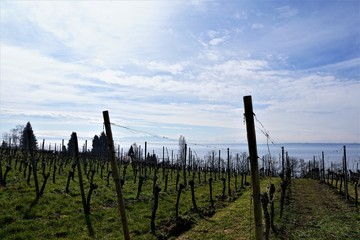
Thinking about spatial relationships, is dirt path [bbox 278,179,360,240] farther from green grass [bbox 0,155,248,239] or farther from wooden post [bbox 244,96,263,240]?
wooden post [bbox 244,96,263,240]

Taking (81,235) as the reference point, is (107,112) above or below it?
above

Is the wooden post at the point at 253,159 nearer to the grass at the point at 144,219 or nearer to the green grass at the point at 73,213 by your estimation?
the grass at the point at 144,219

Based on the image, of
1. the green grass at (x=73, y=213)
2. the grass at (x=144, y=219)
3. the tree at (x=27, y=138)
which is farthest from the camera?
the tree at (x=27, y=138)

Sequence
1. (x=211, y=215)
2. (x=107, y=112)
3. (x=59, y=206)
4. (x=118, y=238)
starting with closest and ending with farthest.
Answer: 1. (x=107, y=112)
2. (x=118, y=238)
3. (x=59, y=206)
4. (x=211, y=215)

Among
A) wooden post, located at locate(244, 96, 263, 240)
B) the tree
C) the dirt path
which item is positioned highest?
the tree

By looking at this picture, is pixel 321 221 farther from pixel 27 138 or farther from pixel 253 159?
pixel 27 138

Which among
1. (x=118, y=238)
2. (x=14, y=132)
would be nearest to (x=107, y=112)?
(x=118, y=238)

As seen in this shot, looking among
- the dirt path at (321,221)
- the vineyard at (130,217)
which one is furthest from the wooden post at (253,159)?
the dirt path at (321,221)

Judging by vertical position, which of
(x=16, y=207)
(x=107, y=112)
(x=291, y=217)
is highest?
(x=107, y=112)

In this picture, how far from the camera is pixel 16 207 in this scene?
50.9ft

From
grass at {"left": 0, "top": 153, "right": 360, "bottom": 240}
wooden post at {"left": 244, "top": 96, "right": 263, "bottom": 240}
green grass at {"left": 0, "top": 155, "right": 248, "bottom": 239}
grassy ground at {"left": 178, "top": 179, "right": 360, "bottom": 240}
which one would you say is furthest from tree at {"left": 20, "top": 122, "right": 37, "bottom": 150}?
wooden post at {"left": 244, "top": 96, "right": 263, "bottom": 240}

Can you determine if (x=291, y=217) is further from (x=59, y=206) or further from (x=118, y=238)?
(x=59, y=206)

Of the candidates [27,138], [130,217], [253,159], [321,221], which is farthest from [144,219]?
[27,138]

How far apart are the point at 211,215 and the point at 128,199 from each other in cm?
623
